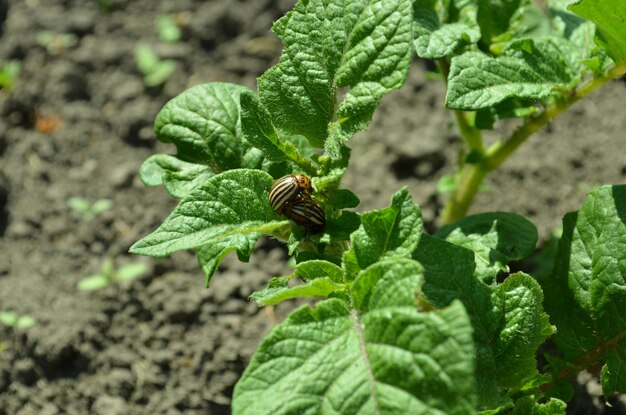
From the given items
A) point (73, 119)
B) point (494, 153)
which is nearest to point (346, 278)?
point (494, 153)

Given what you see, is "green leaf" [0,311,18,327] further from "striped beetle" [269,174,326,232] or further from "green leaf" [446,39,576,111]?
"green leaf" [446,39,576,111]

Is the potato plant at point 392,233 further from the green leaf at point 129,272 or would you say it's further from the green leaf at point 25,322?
the green leaf at point 25,322

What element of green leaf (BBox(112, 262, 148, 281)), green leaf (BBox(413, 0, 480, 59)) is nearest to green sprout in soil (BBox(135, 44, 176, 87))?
green leaf (BBox(112, 262, 148, 281))

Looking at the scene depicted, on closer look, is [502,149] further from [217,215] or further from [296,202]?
[217,215]

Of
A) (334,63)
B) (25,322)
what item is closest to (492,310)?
(334,63)

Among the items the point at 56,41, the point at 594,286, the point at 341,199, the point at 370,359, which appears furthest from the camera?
the point at 56,41

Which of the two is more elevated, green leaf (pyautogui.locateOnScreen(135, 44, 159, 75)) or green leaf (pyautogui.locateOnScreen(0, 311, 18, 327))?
green leaf (pyautogui.locateOnScreen(135, 44, 159, 75))

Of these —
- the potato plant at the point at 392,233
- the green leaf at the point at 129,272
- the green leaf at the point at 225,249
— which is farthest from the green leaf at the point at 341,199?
the green leaf at the point at 129,272

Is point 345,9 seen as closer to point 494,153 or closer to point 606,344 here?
point 494,153
